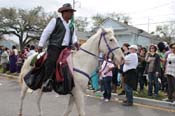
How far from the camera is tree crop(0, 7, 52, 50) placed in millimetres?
54094

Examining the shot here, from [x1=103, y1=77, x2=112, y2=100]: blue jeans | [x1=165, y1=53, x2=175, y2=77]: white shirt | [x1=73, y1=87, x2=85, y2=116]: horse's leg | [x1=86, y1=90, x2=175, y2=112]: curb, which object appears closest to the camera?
[x1=73, y1=87, x2=85, y2=116]: horse's leg

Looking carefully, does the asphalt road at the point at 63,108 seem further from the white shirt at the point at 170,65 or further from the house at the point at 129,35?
the house at the point at 129,35

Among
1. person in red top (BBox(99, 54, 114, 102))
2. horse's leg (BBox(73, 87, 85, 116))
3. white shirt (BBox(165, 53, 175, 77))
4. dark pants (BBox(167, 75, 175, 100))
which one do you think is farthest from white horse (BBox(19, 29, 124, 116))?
person in red top (BBox(99, 54, 114, 102))

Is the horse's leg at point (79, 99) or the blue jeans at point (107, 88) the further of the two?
the blue jeans at point (107, 88)

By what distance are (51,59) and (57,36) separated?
1.50 feet

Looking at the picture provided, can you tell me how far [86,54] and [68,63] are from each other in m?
0.43

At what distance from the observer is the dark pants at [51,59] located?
22.4 feet

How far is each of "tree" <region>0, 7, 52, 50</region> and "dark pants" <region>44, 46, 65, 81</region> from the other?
4749cm

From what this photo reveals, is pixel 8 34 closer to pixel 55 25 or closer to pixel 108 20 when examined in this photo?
pixel 108 20

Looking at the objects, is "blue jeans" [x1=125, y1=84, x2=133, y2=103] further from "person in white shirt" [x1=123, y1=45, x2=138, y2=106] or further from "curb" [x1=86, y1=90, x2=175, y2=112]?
"curb" [x1=86, y1=90, x2=175, y2=112]

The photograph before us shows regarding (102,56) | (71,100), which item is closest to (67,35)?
(102,56)

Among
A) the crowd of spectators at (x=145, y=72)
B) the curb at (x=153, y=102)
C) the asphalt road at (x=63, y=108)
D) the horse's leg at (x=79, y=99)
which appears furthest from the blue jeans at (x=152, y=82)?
the horse's leg at (x=79, y=99)

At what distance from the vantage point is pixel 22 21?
180 ft

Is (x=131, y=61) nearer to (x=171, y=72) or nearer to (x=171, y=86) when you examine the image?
(x=171, y=72)
